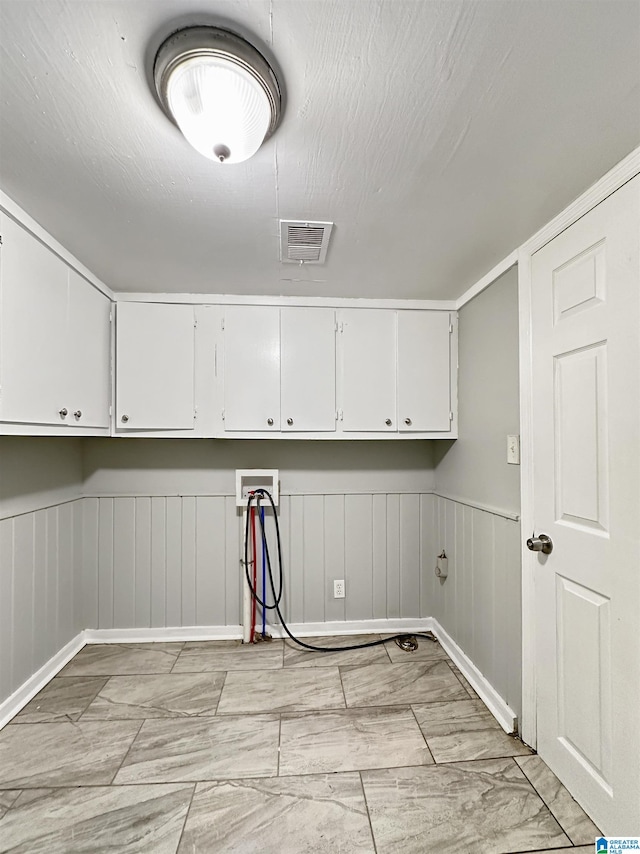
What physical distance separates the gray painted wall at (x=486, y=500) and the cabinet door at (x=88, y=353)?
210 cm

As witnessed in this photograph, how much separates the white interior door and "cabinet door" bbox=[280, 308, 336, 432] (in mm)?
1141

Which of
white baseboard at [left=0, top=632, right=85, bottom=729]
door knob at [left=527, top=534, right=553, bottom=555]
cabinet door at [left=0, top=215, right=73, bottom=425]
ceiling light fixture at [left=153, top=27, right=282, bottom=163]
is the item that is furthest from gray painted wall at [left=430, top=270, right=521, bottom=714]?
white baseboard at [left=0, top=632, right=85, bottom=729]

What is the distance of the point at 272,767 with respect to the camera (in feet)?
5.22

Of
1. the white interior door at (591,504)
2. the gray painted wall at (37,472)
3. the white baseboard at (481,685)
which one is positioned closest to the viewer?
the white interior door at (591,504)

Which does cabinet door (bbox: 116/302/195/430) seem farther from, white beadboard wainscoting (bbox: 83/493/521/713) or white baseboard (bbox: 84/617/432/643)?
white baseboard (bbox: 84/617/432/643)

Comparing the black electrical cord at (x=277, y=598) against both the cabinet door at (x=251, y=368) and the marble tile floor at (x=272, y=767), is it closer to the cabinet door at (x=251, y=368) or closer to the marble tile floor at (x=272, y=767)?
the marble tile floor at (x=272, y=767)

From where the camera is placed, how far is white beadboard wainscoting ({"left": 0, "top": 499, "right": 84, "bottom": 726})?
189 cm

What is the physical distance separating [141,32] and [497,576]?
230cm

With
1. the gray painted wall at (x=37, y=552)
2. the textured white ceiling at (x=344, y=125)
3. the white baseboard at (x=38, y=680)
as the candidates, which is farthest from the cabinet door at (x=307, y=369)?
the white baseboard at (x=38, y=680)

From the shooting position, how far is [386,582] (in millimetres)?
2785

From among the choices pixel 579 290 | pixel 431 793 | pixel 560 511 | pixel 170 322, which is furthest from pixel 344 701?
pixel 170 322

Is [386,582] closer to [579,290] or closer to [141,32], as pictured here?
[579,290]

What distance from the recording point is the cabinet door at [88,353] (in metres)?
1.94

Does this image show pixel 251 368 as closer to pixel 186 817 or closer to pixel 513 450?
pixel 513 450
